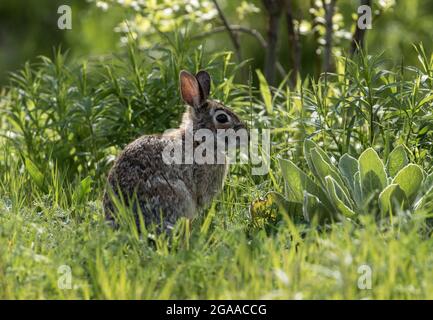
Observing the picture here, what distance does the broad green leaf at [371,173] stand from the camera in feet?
17.3

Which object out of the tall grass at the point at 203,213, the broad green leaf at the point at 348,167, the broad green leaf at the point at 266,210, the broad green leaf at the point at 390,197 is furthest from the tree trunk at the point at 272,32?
the broad green leaf at the point at 390,197

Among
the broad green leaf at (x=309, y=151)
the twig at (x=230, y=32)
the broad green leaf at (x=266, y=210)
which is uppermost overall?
the twig at (x=230, y=32)

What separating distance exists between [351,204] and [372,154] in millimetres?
325

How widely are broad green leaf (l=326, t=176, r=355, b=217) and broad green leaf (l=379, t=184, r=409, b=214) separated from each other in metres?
0.18

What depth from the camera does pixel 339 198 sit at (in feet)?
17.4

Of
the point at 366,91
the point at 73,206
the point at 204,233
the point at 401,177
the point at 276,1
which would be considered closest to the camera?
the point at 204,233

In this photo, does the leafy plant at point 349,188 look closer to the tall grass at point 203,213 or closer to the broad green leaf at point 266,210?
the broad green leaf at point 266,210

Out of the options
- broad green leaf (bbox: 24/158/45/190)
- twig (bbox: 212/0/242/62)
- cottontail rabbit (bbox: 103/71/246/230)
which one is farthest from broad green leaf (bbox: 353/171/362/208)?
twig (bbox: 212/0/242/62)

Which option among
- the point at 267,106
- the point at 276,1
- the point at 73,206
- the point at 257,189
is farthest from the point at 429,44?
the point at 73,206

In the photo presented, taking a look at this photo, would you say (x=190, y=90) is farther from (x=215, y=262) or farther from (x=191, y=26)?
(x=215, y=262)

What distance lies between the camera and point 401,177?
5.23m

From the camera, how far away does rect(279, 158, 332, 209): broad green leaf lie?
5.48 meters

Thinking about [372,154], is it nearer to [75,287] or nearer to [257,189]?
[257,189]

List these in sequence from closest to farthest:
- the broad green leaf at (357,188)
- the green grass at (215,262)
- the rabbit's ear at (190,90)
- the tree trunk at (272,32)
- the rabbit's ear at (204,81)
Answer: the green grass at (215,262) → the broad green leaf at (357,188) → the rabbit's ear at (190,90) → the rabbit's ear at (204,81) → the tree trunk at (272,32)
